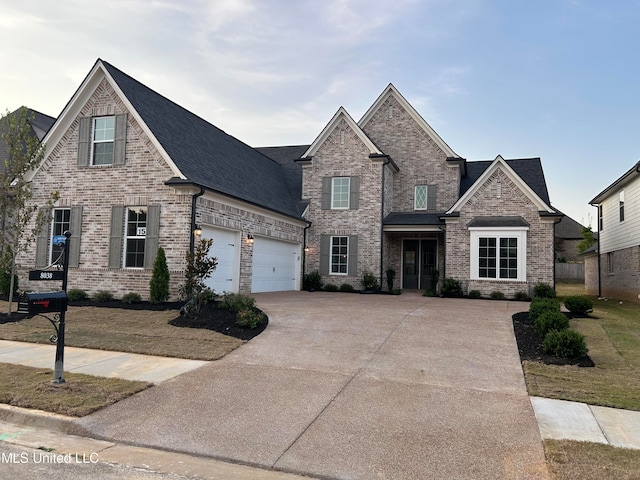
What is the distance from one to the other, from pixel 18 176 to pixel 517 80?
1617cm

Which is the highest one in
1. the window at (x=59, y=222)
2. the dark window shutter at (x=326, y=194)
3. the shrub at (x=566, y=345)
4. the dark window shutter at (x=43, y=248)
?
the dark window shutter at (x=326, y=194)

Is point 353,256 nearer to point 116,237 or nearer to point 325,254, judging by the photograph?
point 325,254

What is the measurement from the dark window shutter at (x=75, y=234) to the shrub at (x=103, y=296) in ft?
4.72

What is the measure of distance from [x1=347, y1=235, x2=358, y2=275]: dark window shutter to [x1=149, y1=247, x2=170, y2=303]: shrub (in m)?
9.24

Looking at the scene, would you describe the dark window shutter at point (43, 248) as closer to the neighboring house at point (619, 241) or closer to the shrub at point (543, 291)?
the shrub at point (543, 291)

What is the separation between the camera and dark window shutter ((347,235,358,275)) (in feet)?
66.2

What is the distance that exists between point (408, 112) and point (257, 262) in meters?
10.8

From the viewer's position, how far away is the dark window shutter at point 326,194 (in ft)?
68.1

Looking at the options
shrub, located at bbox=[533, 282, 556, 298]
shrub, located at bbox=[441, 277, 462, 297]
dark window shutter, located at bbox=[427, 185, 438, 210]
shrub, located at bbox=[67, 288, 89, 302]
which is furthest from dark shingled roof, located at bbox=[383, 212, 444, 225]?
shrub, located at bbox=[67, 288, 89, 302]

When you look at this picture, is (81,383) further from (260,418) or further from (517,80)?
(517,80)

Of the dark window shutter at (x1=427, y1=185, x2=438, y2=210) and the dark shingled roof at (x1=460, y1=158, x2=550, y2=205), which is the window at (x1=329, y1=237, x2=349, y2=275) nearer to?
the dark window shutter at (x1=427, y1=185, x2=438, y2=210)

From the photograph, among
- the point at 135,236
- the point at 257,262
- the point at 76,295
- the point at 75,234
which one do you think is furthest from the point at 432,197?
the point at 76,295

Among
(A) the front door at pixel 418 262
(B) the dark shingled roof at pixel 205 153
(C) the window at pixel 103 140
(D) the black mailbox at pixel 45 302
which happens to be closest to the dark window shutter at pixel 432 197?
(A) the front door at pixel 418 262

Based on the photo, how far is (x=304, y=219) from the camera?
20328 millimetres
